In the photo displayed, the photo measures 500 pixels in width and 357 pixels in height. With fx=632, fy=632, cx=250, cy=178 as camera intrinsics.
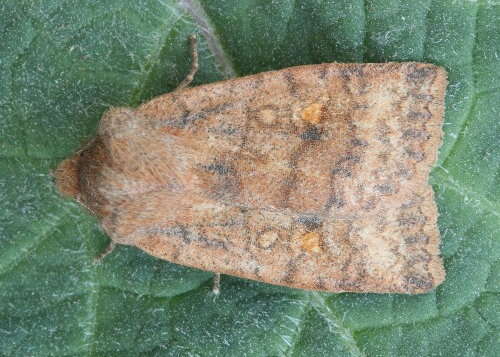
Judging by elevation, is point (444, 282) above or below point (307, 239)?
below

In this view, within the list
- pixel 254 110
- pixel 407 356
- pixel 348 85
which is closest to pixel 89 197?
pixel 254 110

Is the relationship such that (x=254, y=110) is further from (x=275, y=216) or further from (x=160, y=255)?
(x=160, y=255)

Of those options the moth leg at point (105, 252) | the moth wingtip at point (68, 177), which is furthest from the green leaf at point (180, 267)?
the moth wingtip at point (68, 177)

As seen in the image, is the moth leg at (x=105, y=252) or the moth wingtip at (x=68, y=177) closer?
the moth wingtip at (x=68, y=177)

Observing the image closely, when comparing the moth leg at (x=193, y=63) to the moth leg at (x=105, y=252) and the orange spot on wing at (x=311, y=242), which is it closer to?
the moth leg at (x=105, y=252)

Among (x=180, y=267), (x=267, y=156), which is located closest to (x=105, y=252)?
(x=180, y=267)

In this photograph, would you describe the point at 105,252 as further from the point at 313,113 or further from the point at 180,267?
the point at 313,113
